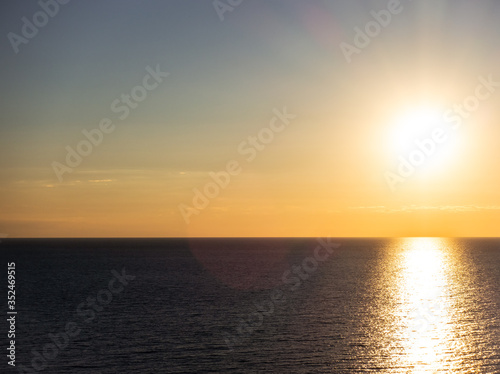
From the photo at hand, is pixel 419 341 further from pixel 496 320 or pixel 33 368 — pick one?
pixel 33 368

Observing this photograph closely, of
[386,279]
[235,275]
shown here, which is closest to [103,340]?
[235,275]

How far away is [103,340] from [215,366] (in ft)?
61.0

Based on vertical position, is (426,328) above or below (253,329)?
below

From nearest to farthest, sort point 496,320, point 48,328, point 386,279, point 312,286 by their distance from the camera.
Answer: point 48,328
point 496,320
point 312,286
point 386,279

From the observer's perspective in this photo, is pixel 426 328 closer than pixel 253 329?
No

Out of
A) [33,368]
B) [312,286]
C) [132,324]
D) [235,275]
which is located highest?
[235,275]

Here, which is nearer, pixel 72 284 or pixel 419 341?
pixel 419 341

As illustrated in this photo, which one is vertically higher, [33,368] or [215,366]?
[33,368]

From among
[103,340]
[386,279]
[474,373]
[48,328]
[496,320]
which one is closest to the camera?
[474,373]

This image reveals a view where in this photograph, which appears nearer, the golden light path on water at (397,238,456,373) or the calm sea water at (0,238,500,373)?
the calm sea water at (0,238,500,373)

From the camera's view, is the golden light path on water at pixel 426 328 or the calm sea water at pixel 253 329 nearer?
the calm sea water at pixel 253 329

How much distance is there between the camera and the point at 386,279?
516ft

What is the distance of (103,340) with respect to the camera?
64312mm

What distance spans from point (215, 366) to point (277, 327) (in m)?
20.7
